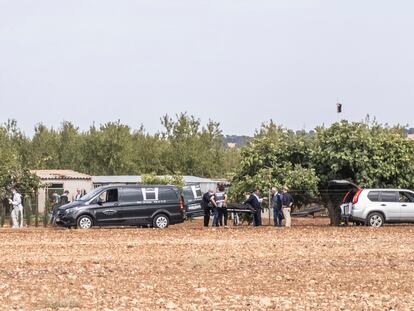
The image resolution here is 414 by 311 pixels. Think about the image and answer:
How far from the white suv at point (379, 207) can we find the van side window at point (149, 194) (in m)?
7.06

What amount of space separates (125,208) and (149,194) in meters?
1.03

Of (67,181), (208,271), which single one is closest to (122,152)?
(67,181)

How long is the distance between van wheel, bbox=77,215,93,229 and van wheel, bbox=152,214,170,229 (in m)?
2.34

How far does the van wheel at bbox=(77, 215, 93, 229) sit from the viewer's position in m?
44.2

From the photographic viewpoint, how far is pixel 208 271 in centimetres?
2427

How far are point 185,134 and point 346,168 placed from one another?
147 feet

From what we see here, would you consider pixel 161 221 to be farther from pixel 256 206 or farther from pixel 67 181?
pixel 67 181

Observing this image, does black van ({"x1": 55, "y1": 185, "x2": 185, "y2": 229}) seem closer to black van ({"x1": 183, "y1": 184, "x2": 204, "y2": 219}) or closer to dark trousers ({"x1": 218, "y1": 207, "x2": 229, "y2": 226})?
dark trousers ({"x1": 218, "y1": 207, "x2": 229, "y2": 226})

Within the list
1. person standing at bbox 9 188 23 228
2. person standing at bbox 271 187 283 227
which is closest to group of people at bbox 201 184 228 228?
person standing at bbox 271 187 283 227

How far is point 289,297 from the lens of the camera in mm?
19312

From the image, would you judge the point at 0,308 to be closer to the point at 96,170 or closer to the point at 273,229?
the point at 273,229

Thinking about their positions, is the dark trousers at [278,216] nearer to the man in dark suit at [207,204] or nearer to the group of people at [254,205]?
the group of people at [254,205]

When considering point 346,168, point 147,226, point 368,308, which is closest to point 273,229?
point 147,226

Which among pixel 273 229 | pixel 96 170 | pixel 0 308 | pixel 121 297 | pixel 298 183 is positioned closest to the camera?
pixel 0 308
